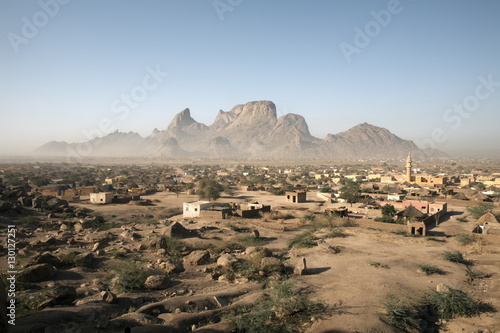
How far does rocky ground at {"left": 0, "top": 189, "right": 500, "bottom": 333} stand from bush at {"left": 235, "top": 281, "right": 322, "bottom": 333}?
55mm

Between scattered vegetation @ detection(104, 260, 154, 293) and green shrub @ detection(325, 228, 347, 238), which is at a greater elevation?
scattered vegetation @ detection(104, 260, 154, 293)

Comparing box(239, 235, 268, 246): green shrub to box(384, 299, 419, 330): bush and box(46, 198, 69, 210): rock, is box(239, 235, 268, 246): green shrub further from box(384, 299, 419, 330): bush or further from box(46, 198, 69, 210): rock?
box(46, 198, 69, 210): rock

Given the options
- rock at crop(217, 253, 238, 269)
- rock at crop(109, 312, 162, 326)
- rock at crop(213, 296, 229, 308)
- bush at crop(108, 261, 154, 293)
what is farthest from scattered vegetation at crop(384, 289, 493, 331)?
bush at crop(108, 261, 154, 293)

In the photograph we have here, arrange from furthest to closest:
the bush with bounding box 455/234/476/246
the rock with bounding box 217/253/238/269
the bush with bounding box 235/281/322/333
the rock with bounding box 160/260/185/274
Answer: the bush with bounding box 455/234/476/246, the rock with bounding box 217/253/238/269, the rock with bounding box 160/260/185/274, the bush with bounding box 235/281/322/333

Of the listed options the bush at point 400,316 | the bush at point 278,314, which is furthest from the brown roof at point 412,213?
the bush at point 278,314

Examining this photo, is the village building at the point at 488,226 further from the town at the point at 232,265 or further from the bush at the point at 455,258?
the bush at the point at 455,258

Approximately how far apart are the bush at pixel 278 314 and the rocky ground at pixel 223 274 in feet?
0.18

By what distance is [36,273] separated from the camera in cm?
1162

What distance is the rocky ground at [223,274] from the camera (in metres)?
8.88

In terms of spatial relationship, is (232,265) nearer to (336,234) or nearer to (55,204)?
(336,234)

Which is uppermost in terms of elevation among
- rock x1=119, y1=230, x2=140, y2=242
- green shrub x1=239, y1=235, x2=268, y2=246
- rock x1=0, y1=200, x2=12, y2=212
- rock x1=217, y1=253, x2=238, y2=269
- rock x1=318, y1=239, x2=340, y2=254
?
rock x1=0, y1=200, x2=12, y2=212

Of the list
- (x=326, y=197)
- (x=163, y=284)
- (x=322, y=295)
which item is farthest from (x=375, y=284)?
(x=326, y=197)

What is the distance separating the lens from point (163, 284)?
11820 mm

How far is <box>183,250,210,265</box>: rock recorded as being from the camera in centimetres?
1473
